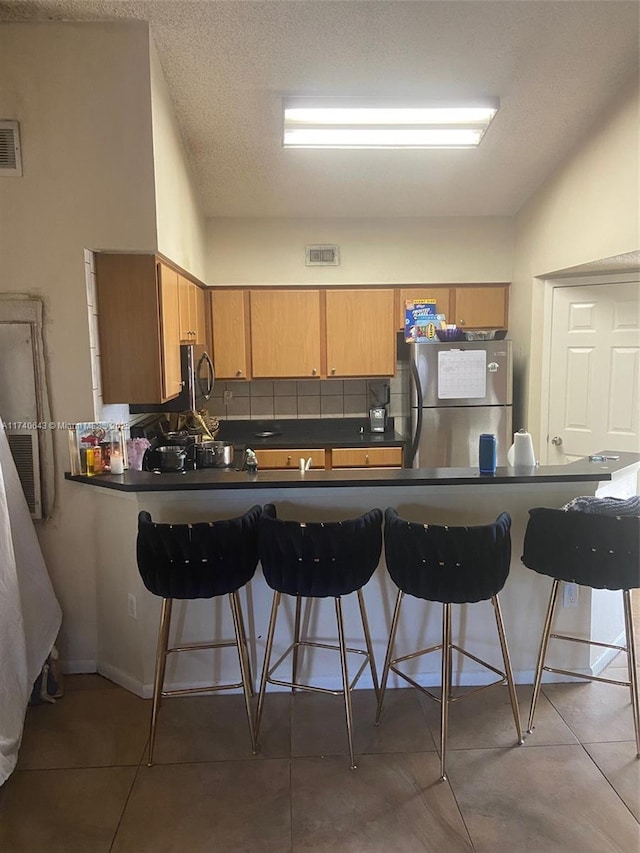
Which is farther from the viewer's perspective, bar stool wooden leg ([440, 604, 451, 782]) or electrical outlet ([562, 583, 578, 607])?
electrical outlet ([562, 583, 578, 607])

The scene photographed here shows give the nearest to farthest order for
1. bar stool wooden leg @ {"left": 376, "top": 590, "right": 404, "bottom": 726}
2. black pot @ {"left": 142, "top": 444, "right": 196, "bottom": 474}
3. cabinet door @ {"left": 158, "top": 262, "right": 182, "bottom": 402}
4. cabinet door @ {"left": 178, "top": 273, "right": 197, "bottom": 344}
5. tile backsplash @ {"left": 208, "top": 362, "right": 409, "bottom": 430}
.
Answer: bar stool wooden leg @ {"left": 376, "top": 590, "right": 404, "bottom": 726} → cabinet door @ {"left": 158, "top": 262, "right": 182, "bottom": 402} → black pot @ {"left": 142, "top": 444, "right": 196, "bottom": 474} → cabinet door @ {"left": 178, "top": 273, "right": 197, "bottom": 344} → tile backsplash @ {"left": 208, "top": 362, "right": 409, "bottom": 430}

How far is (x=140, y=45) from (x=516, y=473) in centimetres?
237

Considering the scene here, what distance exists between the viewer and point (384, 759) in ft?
7.16

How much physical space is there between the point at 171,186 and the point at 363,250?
1800 mm

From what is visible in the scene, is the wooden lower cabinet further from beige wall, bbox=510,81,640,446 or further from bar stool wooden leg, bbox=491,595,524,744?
bar stool wooden leg, bbox=491,595,524,744

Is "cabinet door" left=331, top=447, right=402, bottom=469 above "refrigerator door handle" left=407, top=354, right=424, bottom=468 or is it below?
below

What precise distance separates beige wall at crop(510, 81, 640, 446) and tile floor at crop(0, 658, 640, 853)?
218 centimetres

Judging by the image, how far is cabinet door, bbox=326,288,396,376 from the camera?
171 inches

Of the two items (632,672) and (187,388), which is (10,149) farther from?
(632,672)

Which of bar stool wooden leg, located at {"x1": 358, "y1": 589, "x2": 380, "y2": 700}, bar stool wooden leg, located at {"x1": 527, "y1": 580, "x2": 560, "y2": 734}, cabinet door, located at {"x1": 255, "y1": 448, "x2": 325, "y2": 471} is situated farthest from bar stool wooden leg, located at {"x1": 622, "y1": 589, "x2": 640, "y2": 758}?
cabinet door, located at {"x1": 255, "y1": 448, "x2": 325, "y2": 471}

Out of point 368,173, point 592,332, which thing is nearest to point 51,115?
point 368,173

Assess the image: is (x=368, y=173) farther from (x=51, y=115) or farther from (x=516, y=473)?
(x=516, y=473)

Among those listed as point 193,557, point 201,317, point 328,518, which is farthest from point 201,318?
point 193,557

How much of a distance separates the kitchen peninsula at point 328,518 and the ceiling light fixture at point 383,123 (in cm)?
185
